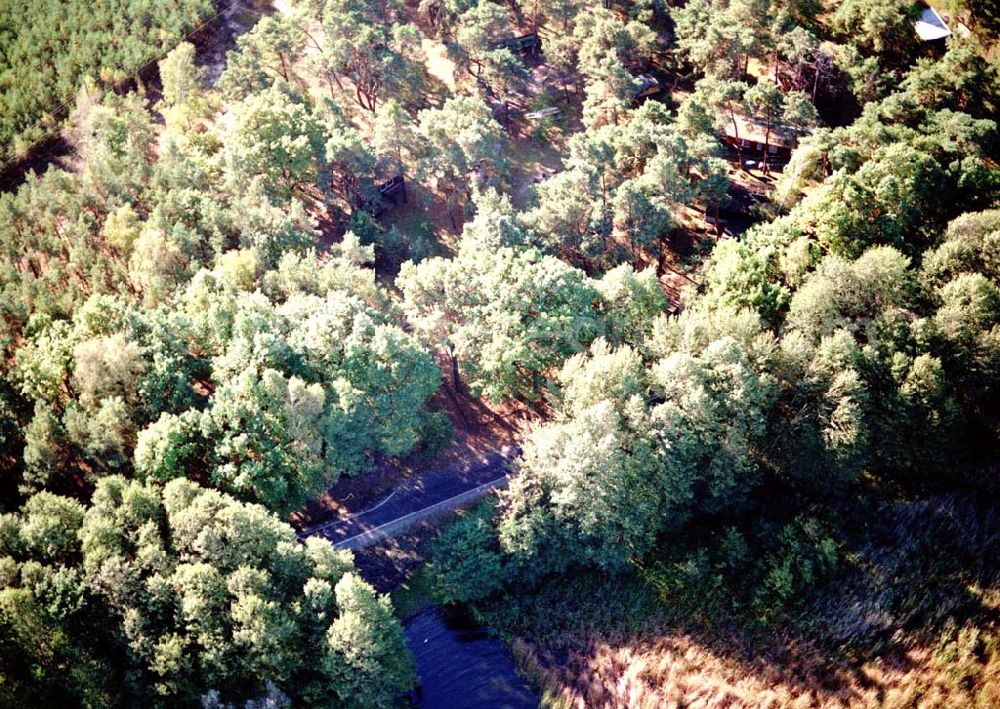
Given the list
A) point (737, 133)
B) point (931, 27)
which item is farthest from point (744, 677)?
point (931, 27)

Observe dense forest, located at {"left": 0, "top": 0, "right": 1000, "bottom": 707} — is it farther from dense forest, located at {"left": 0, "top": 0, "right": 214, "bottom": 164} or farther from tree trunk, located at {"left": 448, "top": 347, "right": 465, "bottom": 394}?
dense forest, located at {"left": 0, "top": 0, "right": 214, "bottom": 164}

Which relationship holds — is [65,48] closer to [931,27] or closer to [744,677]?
[744,677]

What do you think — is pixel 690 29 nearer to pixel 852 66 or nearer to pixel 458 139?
pixel 852 66

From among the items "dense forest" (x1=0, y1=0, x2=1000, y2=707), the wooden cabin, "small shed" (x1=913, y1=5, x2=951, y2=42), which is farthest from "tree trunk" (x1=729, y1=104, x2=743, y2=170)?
the wooden cabin

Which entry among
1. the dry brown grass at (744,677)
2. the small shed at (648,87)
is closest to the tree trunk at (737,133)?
the small shed at (648,87)

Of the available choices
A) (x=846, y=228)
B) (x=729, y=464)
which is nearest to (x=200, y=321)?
(x=729, y=464)

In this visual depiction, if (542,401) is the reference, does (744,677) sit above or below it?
below
